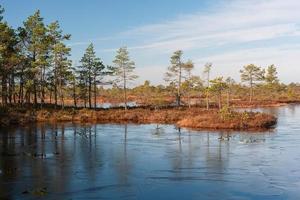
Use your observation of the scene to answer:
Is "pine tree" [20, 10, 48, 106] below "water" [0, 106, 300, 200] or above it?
above

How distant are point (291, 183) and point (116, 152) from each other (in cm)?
1299

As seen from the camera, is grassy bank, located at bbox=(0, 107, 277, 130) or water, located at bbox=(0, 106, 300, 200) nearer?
water, located at bbox=(0, 106, 300, 200)

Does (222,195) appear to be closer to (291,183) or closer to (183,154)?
(291,183)

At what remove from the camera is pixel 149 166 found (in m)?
24.7

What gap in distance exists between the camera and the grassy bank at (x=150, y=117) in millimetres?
47188

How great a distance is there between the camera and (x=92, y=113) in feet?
193

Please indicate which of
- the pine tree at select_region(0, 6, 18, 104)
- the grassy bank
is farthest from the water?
the pine tree at select_region(0, 6, 18, 104)

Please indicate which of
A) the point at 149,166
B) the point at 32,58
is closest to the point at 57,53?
the point at 32,58

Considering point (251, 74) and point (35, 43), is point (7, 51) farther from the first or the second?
point (251, 74)

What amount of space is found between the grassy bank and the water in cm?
658

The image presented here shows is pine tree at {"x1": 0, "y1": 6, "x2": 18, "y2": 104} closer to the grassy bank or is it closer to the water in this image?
the grassy bank

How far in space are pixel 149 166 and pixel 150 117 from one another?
3464 centimetres

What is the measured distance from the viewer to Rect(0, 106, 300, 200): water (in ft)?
61.0

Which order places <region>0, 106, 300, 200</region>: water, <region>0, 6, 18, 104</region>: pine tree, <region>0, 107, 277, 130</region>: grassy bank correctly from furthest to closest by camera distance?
1. <region>0, 6, 18, 104</region>: pine tree
2. <region>0, 107, 277, 130</region>: grassy bank
3. <region>0, 106, 300, 200</region>: water
